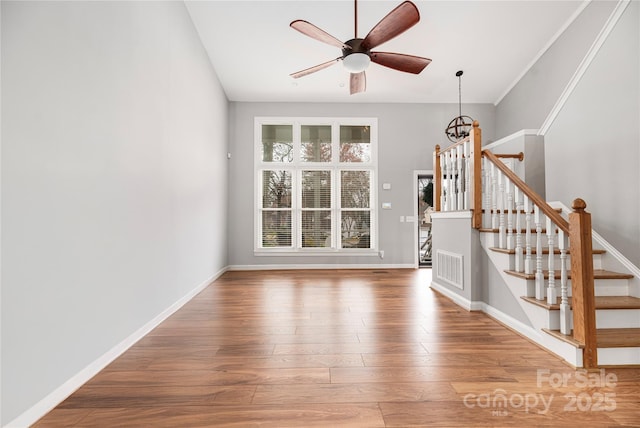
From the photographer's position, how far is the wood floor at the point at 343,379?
1.55 metres

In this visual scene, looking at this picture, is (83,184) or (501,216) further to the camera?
(501,216)

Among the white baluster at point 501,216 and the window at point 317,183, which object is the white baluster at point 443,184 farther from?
the window at point 317,183

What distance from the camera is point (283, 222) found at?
6.39 m

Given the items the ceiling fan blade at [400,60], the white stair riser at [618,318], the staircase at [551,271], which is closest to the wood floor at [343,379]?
the staircase at [551,271]

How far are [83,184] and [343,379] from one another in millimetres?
2024

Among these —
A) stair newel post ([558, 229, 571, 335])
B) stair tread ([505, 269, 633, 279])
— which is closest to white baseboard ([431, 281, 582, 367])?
stair newel post ([558, 229, 571, 335])

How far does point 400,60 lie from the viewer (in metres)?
3.41

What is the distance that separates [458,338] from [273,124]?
5.26m

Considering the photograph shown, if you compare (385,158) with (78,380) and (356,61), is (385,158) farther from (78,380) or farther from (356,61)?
(78,380)

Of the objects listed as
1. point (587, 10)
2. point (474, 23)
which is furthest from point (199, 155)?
point (587, 10)

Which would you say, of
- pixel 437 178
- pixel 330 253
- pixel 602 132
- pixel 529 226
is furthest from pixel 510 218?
pixel 330 253

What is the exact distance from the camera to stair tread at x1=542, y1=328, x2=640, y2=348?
81.7 inches

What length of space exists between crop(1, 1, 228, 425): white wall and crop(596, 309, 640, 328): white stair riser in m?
3.68

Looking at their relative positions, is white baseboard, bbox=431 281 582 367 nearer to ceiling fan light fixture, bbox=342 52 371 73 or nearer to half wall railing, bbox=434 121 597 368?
half wall railing, bbox=434 121 597 368
